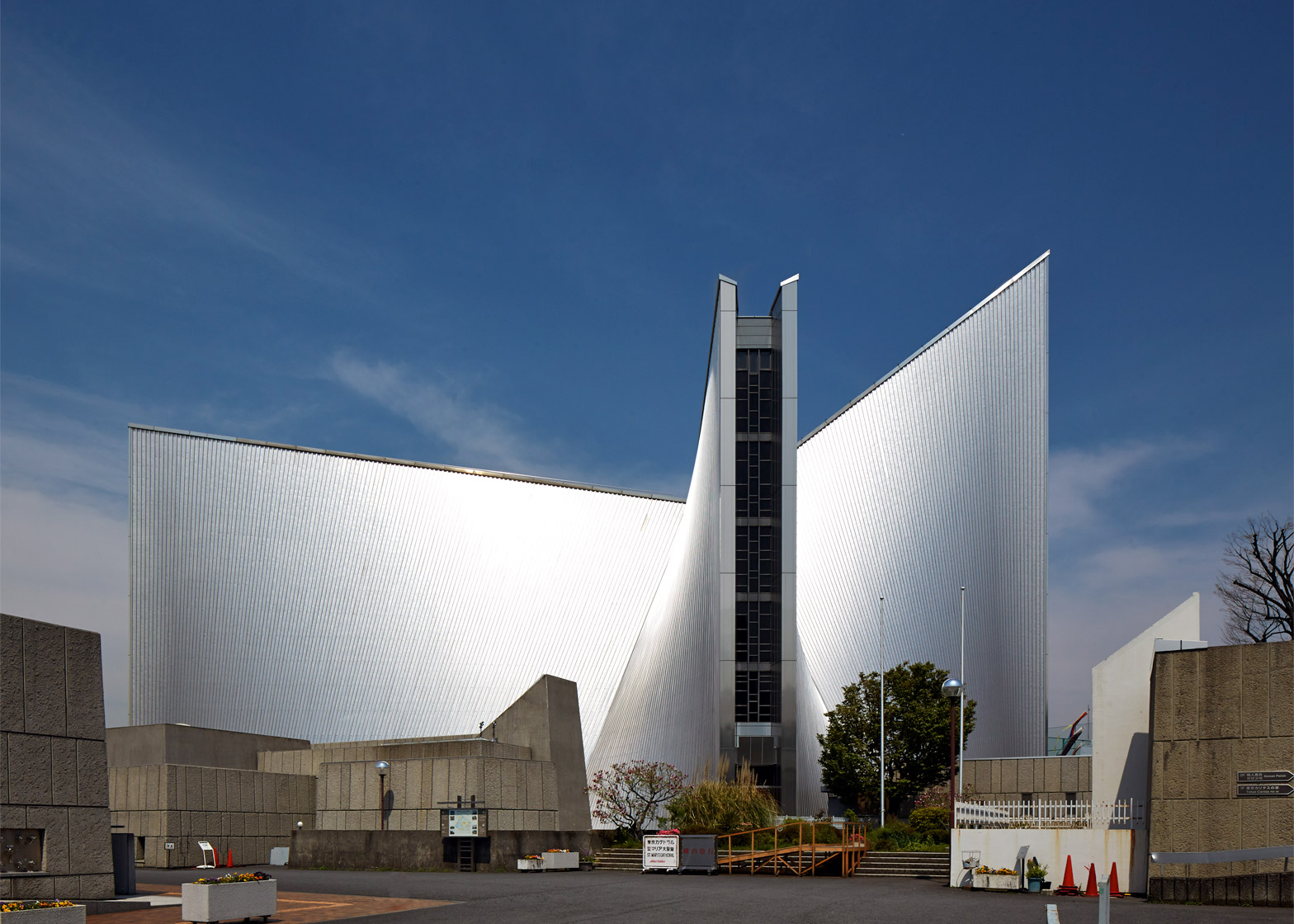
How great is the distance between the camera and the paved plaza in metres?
11.3

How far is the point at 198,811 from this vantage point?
24.7 metres

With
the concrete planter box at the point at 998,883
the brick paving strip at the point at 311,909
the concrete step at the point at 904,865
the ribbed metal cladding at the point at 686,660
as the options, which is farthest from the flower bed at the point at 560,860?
the concrete planter box at the point at 998,883

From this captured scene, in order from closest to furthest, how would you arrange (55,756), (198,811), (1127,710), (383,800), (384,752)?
(55,756)
(1127,710)
(383,800)
(198,811)
(384,752)

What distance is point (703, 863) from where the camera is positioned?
1923 centimetres

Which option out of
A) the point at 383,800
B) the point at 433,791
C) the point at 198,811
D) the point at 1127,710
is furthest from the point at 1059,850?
the point at 198,811

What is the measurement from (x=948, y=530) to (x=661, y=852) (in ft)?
52.4

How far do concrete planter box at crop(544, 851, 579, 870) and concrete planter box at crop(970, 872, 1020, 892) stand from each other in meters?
8.08

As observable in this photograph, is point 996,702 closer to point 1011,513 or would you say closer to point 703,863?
point 1011,513

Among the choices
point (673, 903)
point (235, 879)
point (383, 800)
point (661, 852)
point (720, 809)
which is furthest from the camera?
point (720, 809)

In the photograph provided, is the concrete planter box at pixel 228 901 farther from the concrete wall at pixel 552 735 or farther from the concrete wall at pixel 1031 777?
the concrete wall at pixel 1031 777

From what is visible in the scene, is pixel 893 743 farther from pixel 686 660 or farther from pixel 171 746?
pixel 171 746

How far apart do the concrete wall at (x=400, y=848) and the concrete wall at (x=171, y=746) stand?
7227 millimetres

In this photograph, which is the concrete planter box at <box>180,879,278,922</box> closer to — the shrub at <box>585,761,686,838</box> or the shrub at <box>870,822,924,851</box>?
the shrub at <box>870,822,924,851</box>

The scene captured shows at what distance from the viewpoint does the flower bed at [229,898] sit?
10.9 meters
